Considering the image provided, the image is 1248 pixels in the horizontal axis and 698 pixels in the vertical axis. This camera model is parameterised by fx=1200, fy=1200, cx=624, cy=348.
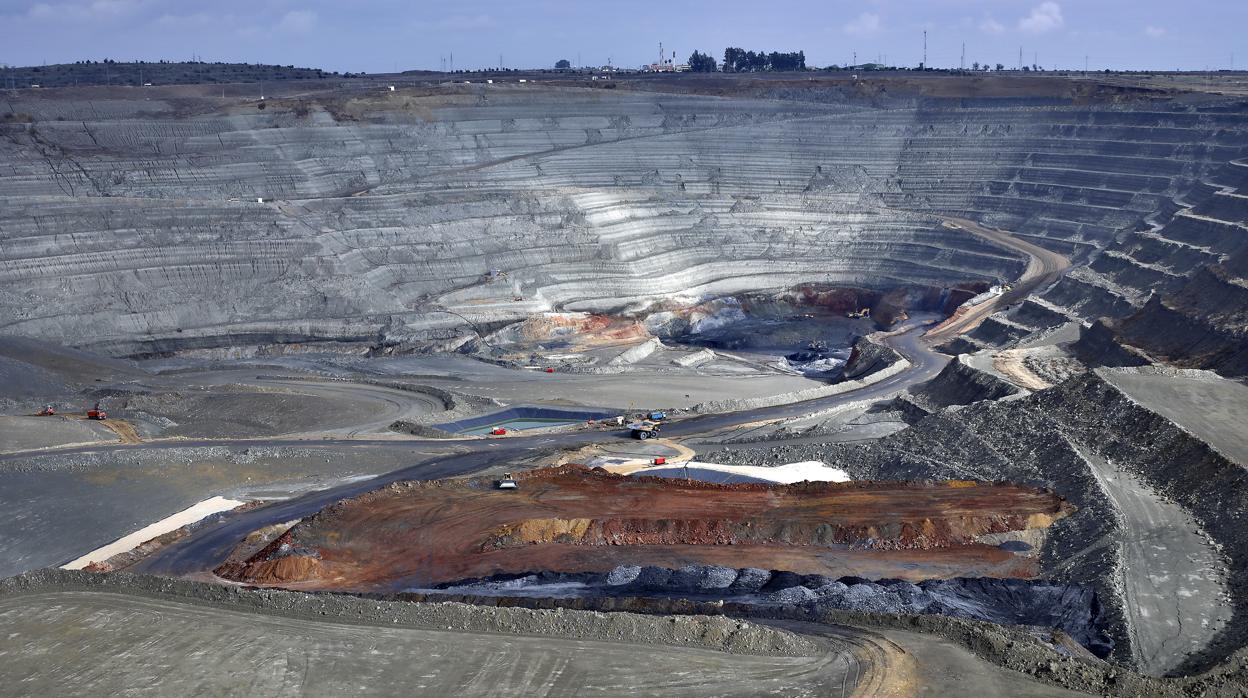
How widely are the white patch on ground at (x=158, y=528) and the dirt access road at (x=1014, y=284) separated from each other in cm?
4282

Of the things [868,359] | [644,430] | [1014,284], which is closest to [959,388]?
[644,430]

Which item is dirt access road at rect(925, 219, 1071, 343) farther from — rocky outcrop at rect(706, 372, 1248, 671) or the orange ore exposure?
the orange ore exposure

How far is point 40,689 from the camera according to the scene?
24.9 metres

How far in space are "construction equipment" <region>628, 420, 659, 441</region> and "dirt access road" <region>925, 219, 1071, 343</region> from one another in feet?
84.0

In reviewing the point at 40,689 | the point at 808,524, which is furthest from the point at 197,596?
the point at 808,524

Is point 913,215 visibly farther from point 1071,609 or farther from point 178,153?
point 1071,609

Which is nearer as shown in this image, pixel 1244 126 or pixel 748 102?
pixel 1244 126

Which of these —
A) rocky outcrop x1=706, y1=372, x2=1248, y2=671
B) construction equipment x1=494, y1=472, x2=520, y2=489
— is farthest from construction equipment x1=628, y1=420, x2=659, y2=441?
construction equipment x1=494, y1=472, x2=520, y2=489

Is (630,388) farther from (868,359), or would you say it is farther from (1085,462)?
(1085,462)

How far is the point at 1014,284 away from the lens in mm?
78812

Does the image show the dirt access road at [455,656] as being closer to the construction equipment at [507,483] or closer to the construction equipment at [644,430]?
the construction equipment at [507,483]

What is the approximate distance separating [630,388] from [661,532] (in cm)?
2707

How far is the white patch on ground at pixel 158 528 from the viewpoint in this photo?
3625 centimetres

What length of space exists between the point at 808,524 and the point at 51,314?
51.1m
